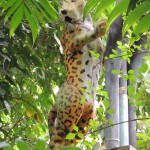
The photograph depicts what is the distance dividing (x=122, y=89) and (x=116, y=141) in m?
0.25

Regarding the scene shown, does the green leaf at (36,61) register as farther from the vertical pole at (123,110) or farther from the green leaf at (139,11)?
the green leaf at (139,11)

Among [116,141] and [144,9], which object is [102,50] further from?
[144,9]

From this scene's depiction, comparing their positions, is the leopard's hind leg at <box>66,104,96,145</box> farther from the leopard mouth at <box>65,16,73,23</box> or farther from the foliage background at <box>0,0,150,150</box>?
the leopard mouth at <box>65,16,73,23</box>

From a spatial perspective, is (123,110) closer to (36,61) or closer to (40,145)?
(36,61)

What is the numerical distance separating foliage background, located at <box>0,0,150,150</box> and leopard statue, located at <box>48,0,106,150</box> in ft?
0.22

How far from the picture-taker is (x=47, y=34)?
2682mm

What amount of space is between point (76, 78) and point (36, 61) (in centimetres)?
66

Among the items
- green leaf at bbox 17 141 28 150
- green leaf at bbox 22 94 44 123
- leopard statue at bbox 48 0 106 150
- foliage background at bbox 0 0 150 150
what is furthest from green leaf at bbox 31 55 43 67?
green leaf at bbox 17 141 28 150

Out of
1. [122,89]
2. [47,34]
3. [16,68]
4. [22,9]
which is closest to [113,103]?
[122,89]

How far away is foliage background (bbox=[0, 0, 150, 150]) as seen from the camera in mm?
1022

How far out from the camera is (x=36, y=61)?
7.98 ft

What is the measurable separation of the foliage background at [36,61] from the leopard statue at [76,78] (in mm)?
68

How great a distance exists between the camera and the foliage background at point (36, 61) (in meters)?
1.02

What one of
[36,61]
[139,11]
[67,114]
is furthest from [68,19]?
[139,11]
